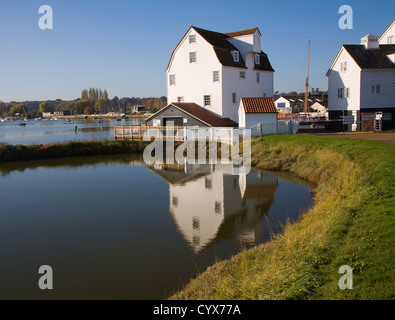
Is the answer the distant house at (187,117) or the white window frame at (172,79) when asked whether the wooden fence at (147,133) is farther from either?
the white window frame at (172,79)

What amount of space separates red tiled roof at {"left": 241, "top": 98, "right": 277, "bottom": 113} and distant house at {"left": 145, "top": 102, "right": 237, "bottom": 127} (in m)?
4.64

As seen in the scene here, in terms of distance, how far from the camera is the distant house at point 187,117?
38031 mm

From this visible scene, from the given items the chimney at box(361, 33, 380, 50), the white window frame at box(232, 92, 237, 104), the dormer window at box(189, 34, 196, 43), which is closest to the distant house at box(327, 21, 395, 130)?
the chimney at box(361, 33, 380, 50)

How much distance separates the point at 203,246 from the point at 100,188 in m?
11.7

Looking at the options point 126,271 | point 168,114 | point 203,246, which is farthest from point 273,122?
point 126,271

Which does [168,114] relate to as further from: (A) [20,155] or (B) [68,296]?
(B) [68,296]

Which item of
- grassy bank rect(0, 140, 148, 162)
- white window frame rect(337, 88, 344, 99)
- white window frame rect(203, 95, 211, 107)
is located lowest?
grassy bank rect(0, 140, 148, 162)

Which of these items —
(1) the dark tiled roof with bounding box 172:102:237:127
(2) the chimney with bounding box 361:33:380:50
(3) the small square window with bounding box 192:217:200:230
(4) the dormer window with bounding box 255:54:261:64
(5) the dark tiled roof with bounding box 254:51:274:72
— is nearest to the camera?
(3) the small square window with bounding box 192:217:200:230

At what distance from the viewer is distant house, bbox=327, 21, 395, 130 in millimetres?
39062

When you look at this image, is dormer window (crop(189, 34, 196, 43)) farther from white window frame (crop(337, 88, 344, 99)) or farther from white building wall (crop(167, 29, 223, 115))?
white window frame (crop(337, 88, 344, 99))

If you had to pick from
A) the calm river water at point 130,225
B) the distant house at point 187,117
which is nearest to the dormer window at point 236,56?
the distant house at point 187,117

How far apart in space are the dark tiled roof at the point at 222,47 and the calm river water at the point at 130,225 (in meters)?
19.4

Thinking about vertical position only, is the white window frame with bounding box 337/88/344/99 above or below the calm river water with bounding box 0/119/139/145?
above

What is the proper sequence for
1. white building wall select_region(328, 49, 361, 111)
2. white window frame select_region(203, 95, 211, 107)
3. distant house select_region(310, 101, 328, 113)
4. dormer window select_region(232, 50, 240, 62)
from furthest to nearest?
distant house select_region(310, 101, 328, 113)
dormer window select_region(232, 50, 240, 62)
white window frame select_region(203, 95, 211, 107)
white building wall select_region(328, 49, 361, 111)
